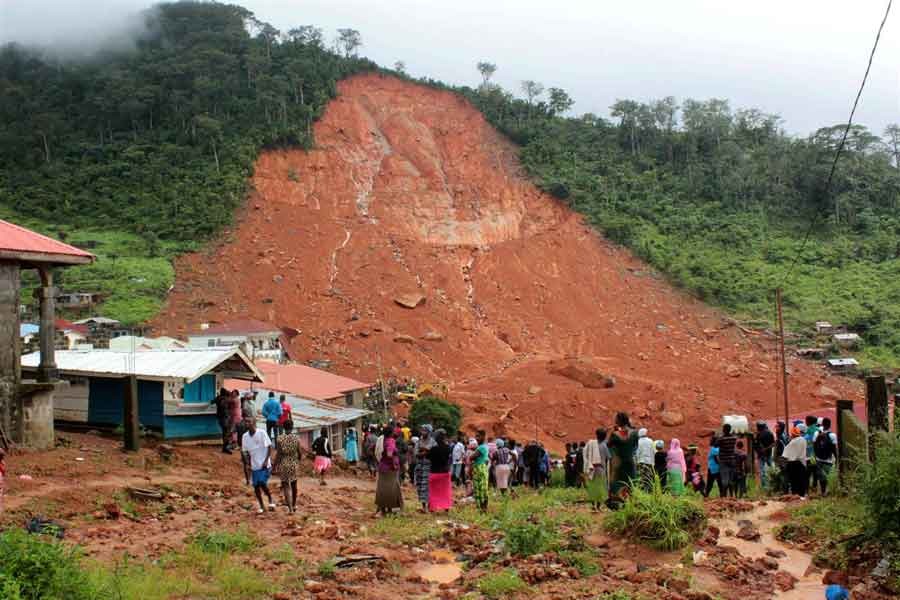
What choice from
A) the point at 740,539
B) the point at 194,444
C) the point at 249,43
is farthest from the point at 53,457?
the point at 249,43

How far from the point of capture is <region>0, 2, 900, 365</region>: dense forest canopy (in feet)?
144

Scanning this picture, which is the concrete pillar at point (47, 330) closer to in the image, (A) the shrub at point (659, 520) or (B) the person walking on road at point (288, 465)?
(B) the person walking on road at point (288, 465)

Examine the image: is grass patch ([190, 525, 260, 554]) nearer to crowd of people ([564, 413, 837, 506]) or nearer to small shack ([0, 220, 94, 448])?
crowd of people ([564, 413, 837, 506])

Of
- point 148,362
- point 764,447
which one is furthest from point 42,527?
point 764,447

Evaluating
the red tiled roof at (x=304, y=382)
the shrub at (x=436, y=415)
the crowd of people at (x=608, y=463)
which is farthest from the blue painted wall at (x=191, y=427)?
the shrub at (x=436, y=415)

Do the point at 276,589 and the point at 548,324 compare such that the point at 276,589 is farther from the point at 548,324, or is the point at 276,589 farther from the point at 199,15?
the point at 199,15

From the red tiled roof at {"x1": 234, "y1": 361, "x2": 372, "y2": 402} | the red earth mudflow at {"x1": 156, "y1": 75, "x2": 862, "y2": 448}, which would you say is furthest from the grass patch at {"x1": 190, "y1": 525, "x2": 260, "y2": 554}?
the red earth mudflow at {"x1": 156, "y1": 75, "x2": 862, "y2": 448}

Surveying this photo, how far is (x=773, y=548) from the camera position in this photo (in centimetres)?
807

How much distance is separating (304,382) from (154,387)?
1184 centimetres

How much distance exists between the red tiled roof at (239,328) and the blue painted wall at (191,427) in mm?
17239

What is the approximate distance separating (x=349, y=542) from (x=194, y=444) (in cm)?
753

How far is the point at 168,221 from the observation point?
43812 mm

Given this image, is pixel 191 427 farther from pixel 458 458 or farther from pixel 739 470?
pixel 739 470

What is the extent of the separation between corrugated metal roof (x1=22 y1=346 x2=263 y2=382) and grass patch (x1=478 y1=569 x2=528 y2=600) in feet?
29.3
